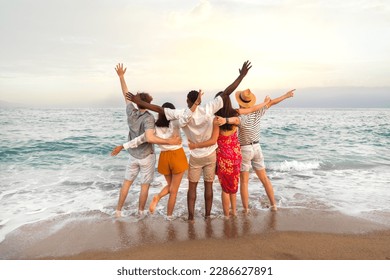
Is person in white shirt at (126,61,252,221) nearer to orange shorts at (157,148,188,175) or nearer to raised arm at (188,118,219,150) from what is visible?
raised arm at (188,118,219,150)

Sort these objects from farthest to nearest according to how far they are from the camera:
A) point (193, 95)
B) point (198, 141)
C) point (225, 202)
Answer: point (225, 202) → point (198, 141) → point (193, 95)

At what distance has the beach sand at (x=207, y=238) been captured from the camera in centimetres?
379

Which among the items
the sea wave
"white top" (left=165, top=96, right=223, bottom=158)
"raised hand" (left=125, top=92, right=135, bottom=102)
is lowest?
the sea wave

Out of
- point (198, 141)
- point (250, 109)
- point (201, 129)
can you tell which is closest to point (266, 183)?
point (250, 109)

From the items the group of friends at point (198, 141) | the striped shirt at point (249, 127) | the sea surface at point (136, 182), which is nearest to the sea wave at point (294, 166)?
the sea surface at point (136, 182)

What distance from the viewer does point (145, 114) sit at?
15.4ft

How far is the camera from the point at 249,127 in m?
4.99

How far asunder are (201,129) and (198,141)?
0.63 feet

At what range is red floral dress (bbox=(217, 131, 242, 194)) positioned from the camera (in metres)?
4.62

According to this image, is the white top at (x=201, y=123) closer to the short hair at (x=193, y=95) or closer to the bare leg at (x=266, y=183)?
the short hair at (x=193, y=95)

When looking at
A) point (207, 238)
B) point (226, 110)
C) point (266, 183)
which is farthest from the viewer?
point (266, 183)

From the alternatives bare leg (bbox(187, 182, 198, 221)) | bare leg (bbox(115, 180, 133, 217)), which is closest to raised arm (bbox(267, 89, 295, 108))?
bare leg (bbox(187, 182, 198, 221))

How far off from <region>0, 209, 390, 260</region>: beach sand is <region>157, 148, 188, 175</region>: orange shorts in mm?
817

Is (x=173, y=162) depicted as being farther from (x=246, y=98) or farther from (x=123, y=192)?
(x=246, y=98)
